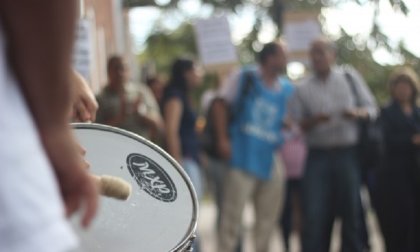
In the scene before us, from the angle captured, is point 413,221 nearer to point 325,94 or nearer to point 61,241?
point 325,94

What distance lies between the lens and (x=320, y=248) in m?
7.10

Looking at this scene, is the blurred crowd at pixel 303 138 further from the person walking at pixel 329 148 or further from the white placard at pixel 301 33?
the white placard at pixel 301 33

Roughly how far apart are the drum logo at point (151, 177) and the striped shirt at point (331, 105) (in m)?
4.43

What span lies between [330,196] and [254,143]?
0.73 meters

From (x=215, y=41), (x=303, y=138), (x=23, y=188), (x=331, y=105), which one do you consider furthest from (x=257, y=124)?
(x=23, y=188)

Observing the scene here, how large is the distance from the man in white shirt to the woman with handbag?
6.19m

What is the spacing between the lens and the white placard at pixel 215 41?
8.78m

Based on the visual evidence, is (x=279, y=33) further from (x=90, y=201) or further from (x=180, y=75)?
(x=90, y=201)

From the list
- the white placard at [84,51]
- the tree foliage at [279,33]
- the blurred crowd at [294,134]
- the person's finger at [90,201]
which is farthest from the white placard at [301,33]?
the person's finger at [90,201]

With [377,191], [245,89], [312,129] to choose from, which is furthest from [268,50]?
[377,191]

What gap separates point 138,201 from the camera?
2.39 m

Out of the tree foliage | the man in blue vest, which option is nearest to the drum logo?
the man in blue vest

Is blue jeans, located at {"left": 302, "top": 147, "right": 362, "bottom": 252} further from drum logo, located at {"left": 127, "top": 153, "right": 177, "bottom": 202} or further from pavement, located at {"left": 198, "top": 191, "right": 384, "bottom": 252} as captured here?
drum logo, located at {"left": 127, "top": 153, "right": 177, "bottom": 202}

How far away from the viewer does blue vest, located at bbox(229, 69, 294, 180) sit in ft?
24.1
